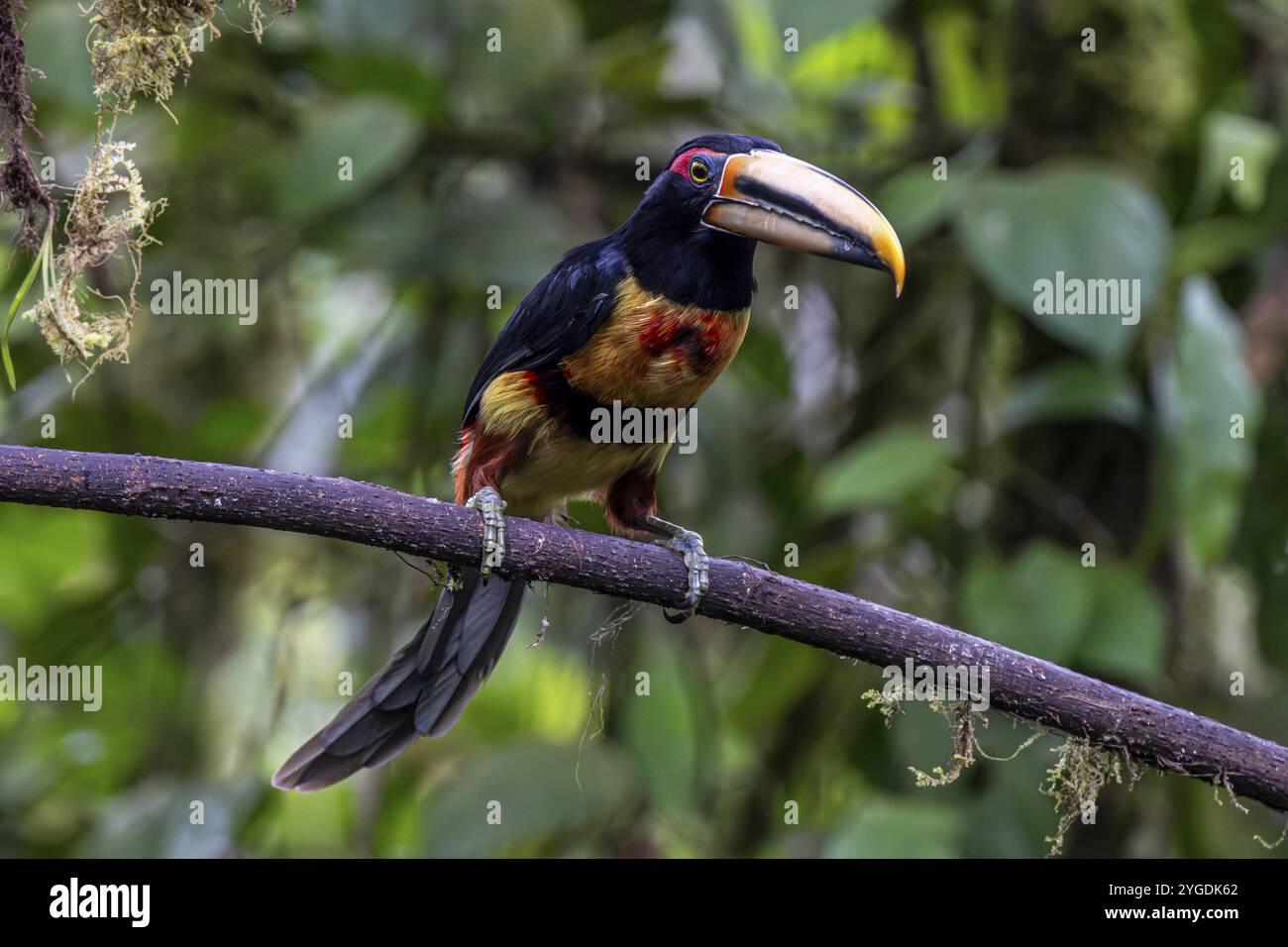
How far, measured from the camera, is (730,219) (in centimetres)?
242

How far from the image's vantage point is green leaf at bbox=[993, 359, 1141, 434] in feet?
10.3

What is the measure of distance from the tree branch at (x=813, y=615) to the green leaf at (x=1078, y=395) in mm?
1358

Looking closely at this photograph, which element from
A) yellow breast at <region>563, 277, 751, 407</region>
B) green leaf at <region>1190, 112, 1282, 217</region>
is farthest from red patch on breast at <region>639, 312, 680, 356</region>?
green leaf at <region>1190, 112, 1282, 217</region>

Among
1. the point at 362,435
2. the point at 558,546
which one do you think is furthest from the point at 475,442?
the point at 362,435

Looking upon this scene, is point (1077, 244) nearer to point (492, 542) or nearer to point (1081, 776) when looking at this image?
point (1081, 776)

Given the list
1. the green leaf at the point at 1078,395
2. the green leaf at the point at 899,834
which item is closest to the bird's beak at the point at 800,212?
the green leaf at the point at 1078,395

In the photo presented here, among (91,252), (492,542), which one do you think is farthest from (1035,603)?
(91,252)

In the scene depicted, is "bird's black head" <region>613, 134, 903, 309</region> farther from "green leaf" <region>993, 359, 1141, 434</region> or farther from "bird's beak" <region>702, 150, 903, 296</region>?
"green leaf" <region>993, 359, 1141, 434</region>

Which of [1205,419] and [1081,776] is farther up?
[1205,419]

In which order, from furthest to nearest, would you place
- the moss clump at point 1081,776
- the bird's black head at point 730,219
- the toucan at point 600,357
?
the toucan at point 600,357
the bird's black head at point 730,219
the moss clump at point 1081,776

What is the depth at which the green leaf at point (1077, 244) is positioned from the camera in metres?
2.97

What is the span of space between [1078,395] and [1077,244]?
14.0 inches

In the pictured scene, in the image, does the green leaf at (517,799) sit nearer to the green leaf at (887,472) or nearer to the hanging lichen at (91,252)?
the green leaf at (887,472)

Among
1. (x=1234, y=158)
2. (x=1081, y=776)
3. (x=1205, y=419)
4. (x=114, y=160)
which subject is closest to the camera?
(x=114, y=160)
